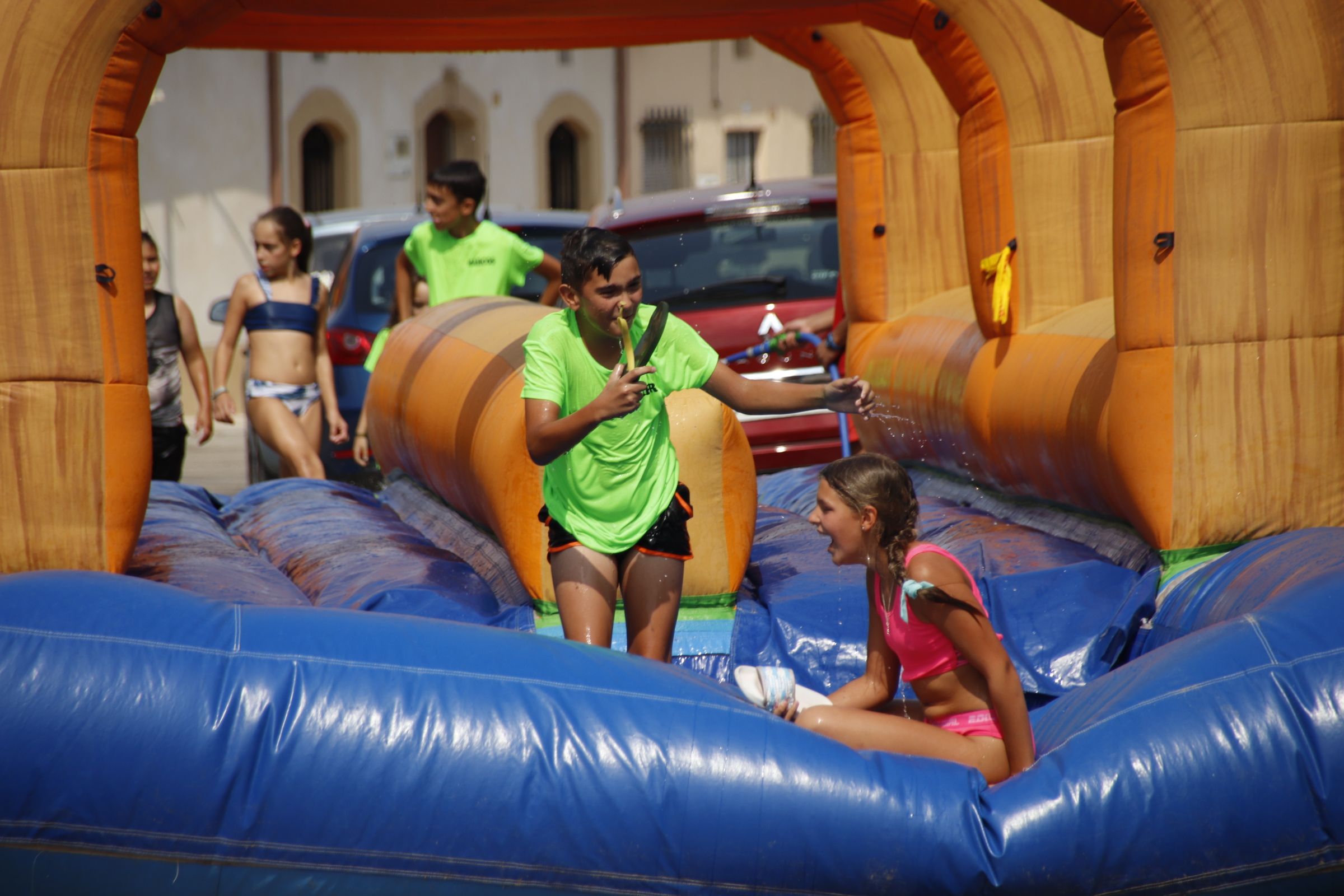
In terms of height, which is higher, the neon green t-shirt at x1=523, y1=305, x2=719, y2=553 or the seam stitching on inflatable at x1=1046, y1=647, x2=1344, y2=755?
the neon green t-shirt at x1=523, y1=305, x2=719, y2=553

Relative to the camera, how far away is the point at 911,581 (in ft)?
10.7

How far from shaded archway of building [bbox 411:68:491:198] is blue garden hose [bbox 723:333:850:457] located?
1389cm

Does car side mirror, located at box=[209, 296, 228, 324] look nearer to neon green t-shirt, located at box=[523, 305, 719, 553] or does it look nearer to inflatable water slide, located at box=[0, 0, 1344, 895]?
inflatable water slide, located at box=[0, 0, 1344, 895]

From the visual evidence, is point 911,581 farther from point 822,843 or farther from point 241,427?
point 241,427

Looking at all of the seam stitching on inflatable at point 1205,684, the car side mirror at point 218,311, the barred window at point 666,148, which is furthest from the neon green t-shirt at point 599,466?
the barred window at point 666,148

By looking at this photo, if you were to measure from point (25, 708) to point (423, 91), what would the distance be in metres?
19.2

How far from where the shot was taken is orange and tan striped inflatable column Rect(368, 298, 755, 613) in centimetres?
466

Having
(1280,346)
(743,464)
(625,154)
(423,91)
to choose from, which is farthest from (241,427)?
(1280,346)

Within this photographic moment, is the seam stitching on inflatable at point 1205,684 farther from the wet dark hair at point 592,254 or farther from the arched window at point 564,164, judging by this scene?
the arched window at point 564,164

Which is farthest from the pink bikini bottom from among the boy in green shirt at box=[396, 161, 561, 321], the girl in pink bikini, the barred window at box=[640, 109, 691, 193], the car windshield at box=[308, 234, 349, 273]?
the barred window at box=[640, 109, 691, 193]

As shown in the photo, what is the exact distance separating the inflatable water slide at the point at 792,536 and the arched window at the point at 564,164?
1664 centimetres

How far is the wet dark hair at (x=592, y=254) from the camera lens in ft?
11.8

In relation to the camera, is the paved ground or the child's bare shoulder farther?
the paved ground

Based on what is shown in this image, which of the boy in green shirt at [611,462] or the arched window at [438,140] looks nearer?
the boy in green shirt at [611,462]
